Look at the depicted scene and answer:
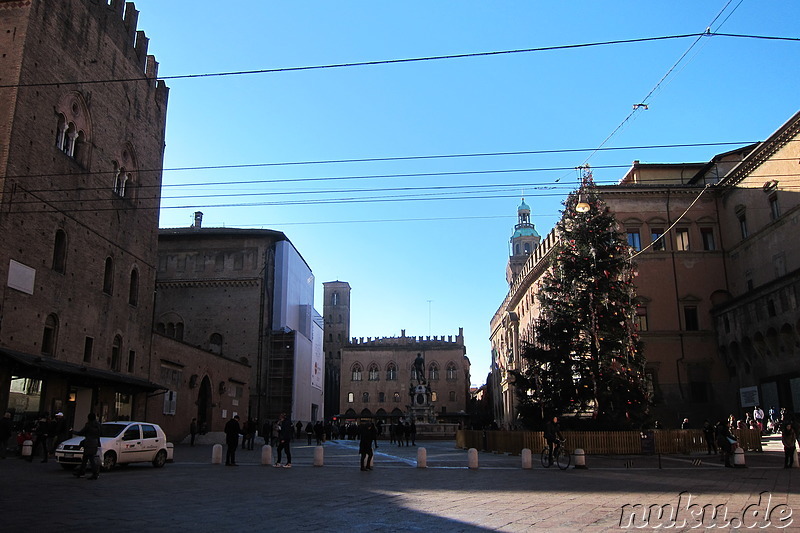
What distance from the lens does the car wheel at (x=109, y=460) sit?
51.4ft

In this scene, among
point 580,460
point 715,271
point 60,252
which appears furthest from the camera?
point 715,271

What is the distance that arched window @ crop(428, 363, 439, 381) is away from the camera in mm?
86350

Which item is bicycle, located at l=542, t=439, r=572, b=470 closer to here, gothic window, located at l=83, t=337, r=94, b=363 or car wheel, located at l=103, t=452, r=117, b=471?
car wheel, located at l=103, t=452, r=117, b=471

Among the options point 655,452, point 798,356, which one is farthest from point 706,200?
point 655,452

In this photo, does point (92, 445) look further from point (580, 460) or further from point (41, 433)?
point (580, 460)

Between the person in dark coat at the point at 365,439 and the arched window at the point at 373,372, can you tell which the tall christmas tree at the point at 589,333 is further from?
the arched window at the point at 373,372

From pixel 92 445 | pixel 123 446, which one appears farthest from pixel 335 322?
pixel 92 445

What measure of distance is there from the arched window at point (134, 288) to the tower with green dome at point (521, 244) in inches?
2859

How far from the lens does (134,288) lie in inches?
1180

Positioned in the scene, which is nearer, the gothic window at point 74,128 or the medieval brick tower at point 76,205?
the medieval brick tower at point 76,205

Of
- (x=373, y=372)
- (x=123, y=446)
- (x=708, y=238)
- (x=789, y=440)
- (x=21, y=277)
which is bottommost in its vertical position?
(x=123, y=446)

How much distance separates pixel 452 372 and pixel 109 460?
239 ft

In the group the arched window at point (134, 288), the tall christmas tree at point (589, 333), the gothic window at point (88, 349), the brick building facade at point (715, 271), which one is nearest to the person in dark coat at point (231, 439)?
the gothic window at point (88, 349)

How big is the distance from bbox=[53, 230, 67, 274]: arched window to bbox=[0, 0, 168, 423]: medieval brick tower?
0.04 meters
